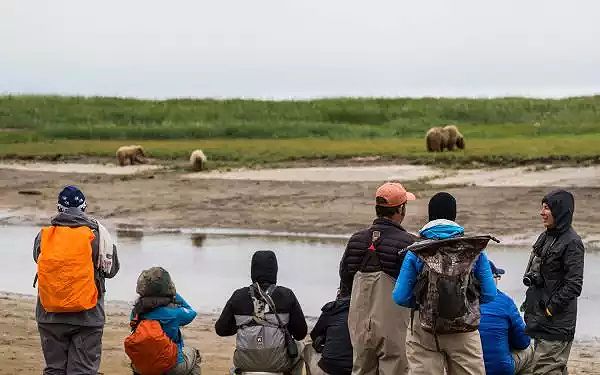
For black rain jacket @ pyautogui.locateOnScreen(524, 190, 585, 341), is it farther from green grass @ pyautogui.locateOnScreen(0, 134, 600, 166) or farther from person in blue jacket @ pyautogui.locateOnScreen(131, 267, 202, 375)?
green grass @ pyautogui.locateOnScreen(0, 134, 600, 166)

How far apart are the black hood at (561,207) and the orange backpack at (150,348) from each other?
2.18 m

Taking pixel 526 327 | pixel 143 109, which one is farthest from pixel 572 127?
pixel 526 327

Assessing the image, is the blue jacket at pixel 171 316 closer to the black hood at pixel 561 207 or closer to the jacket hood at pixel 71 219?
the jacket hood at pixel 71 219

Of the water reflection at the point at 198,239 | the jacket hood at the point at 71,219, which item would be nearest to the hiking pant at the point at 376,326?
the jacket hood at the point at 71,219

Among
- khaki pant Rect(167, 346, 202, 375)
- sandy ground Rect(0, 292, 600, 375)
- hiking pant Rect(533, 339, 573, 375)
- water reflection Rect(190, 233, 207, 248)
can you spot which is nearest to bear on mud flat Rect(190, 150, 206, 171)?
water reflection Rect(190, 233, 207, 248)

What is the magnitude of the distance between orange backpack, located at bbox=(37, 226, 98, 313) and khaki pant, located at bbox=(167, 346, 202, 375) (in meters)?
0.58

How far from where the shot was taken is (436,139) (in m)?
30.8

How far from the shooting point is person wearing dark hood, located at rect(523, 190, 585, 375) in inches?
234

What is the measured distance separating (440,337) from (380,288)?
46 cm

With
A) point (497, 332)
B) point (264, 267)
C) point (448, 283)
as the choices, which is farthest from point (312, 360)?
point (448, 283)

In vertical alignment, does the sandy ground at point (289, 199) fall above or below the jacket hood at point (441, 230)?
below

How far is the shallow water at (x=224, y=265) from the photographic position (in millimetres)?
11133

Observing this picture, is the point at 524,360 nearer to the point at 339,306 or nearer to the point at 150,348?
the point at 339,306

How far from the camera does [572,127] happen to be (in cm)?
4234
